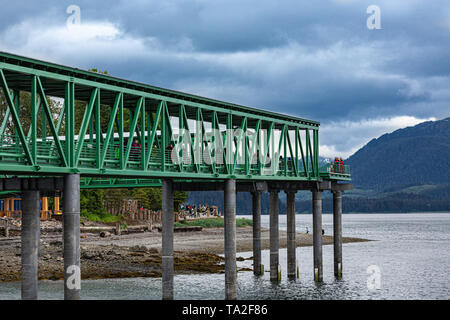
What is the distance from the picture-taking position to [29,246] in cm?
3516

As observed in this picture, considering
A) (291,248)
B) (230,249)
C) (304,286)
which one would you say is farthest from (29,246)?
(291,248)

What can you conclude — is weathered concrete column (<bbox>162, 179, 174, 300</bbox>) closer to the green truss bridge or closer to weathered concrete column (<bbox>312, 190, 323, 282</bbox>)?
the green truss bridge

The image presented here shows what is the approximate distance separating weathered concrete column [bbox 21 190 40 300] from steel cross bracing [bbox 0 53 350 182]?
3.48 metres

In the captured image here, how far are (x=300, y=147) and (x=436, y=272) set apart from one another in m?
27.1

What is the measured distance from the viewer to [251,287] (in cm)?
5122

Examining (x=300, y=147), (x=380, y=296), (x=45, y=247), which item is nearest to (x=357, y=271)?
(x=380, y=296)

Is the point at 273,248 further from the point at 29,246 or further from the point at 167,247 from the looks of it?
the point at 29,246

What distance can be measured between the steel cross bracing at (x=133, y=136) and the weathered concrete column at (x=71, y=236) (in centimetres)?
86

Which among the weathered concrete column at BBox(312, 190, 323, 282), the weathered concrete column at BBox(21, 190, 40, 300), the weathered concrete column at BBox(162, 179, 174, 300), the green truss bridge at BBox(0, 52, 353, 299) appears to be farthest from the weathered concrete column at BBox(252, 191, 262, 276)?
the weathered concrete column at BBox(21, 190, 40, 300)

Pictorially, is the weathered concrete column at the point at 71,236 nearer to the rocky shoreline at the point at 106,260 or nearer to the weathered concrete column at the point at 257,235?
the rocky shoreline at the point at 106,260

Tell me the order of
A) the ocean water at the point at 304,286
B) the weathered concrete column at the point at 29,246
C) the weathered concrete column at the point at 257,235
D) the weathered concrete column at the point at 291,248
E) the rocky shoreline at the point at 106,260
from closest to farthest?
1. the weathered concrete column at the point at 29,246
2. the ocean water at the point at 304,286
3. the rocky shoreline at the point at 106,260
4. the weathered concrete column at the point at 257,235
5. the weathered concrete column at the point at 291,248

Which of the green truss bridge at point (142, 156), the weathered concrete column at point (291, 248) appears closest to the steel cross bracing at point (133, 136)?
the green truss bridge at point (142, 156)

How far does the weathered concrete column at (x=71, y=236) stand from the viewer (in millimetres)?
28797
